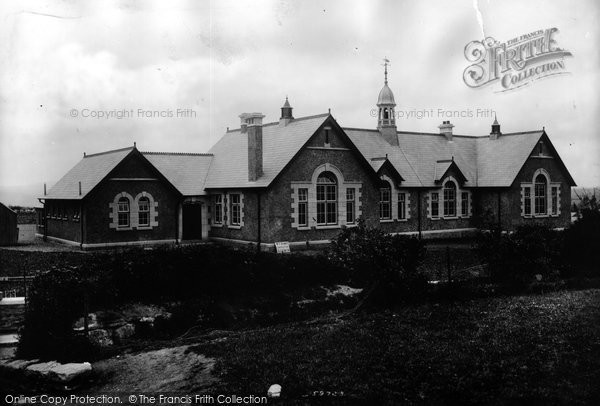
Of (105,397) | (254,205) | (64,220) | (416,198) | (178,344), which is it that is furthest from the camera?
(416,198)

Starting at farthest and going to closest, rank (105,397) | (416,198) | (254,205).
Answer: (416,198)
(254,205)
(105,397)

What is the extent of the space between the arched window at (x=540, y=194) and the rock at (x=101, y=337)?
30564 mm

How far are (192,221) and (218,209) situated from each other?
5.37 ft

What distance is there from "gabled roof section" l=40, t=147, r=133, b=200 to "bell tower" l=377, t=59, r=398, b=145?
16343 millimetres

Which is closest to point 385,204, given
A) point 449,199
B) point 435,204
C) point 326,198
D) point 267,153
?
point 435,204

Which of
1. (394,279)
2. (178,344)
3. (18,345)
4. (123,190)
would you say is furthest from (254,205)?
(18,345)

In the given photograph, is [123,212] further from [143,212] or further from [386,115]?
[386,115]

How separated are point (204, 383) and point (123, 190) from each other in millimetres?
20309

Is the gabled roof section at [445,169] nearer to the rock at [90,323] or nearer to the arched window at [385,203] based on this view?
the arched window at [385,203]

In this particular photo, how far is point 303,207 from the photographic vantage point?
2934 centimetres

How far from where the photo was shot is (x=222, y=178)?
106 ft

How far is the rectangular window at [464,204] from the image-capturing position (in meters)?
37.2

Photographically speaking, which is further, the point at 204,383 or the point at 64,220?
the point at 64,220

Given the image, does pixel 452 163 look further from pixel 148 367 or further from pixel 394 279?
pixel 148 367
